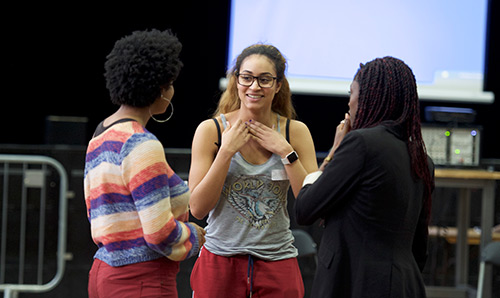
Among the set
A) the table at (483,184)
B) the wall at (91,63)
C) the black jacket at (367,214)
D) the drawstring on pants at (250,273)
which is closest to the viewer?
the black jacket at (367,214)

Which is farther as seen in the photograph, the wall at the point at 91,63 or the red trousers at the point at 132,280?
the wall at the point at 91,63

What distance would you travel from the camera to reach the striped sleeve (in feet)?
5.08

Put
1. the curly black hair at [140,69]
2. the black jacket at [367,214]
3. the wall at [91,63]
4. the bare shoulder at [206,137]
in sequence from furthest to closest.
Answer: the wall at [91,63] → the bare shoulder at [206,137] → the curly black hair at [140,69] → the black jacket at [367,214]

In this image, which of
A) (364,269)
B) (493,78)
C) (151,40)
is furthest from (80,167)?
(493,78)

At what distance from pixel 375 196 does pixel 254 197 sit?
529 millimetres

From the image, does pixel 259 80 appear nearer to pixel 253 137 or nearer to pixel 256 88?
pixel 256 88

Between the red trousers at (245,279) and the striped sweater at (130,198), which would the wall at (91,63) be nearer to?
the red trousers at (245,279)

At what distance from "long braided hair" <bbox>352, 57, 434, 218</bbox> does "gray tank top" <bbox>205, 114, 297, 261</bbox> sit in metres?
0.46

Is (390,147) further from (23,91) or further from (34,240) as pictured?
(23,91)

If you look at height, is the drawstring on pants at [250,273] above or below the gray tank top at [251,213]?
below

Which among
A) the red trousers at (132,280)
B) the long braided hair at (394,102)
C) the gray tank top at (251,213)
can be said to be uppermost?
the long braided hair at (394,102)

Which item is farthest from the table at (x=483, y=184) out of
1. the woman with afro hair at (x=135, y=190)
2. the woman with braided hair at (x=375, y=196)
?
the woman with afro hair at (x=135, y=190)

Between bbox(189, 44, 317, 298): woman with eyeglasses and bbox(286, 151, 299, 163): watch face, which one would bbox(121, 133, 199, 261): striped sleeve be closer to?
bbox(189, 44, 317, 298): woman with eyeglasses

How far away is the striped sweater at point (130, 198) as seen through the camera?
1.55 metres
